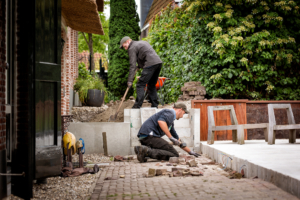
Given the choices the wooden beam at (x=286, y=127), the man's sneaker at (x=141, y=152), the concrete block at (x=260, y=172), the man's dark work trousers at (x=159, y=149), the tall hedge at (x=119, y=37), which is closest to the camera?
the concrete block at (x=260, y=172)

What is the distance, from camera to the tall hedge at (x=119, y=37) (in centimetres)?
1700

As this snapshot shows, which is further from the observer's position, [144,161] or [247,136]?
[247,136]

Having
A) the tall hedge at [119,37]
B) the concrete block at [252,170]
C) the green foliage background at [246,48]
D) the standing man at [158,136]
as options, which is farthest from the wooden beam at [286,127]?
the tall hedge at [119,37]

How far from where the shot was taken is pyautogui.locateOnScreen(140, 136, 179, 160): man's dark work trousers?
6156 mm

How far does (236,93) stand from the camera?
905cm

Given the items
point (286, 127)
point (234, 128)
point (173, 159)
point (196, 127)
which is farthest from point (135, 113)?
point (286, 127)

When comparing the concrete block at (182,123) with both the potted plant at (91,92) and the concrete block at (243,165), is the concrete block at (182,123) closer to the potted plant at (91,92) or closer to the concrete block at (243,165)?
the concrete block at (243,165)

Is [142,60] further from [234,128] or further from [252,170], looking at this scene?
[252,170]

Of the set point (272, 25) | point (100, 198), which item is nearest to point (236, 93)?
point (272, 25)

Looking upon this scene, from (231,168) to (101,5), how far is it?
8.20 m

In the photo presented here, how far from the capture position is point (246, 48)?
28.5 ft

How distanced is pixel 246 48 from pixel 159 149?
13.8 feet

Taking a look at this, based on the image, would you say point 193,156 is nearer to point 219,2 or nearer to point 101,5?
point 219,2

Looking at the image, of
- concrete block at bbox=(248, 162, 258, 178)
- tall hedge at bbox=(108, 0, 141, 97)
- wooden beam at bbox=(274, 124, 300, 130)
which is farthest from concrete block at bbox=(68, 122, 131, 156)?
tall hedge at bbox=(108, 0, 141, 97)
